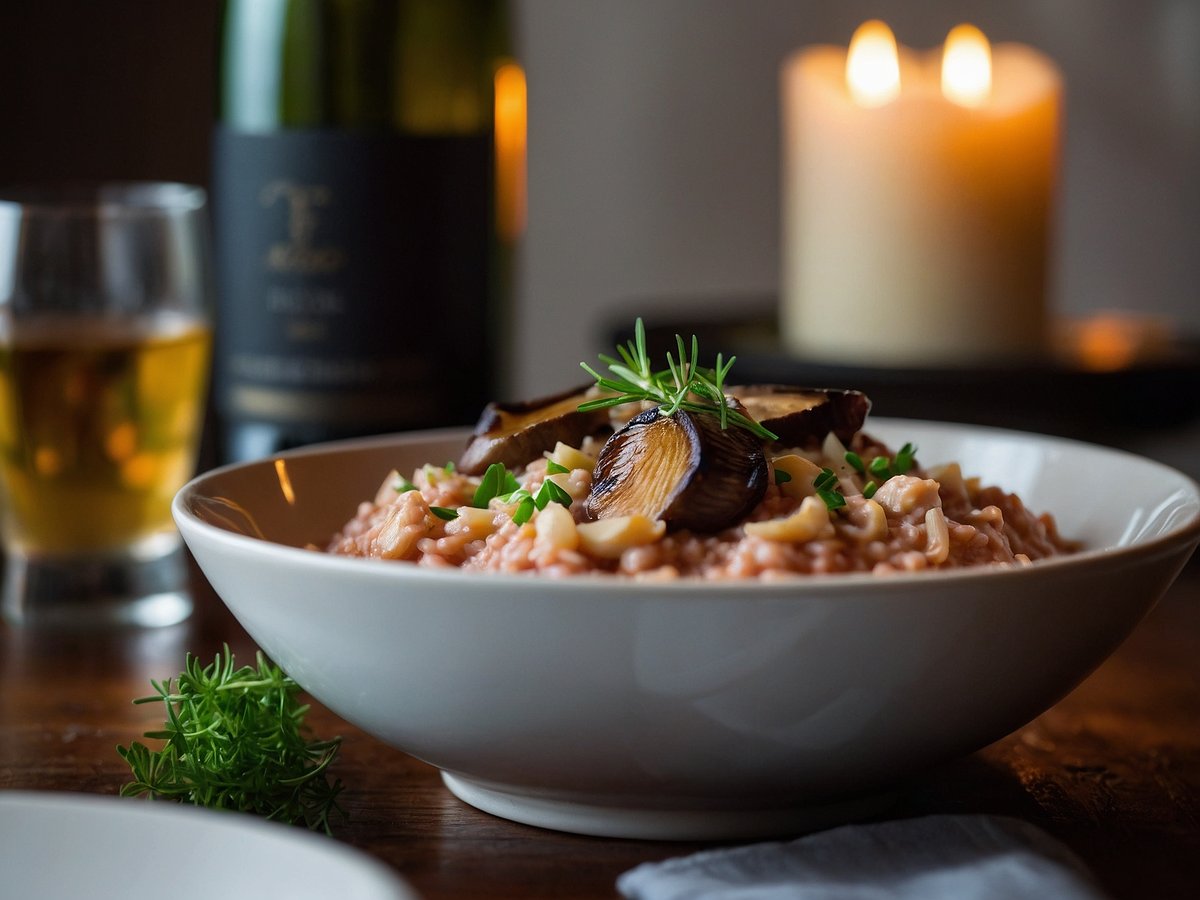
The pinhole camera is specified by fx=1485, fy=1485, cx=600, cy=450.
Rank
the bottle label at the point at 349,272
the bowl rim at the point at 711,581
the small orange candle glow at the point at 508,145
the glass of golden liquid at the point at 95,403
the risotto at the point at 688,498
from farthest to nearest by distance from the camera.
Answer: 1. the small orange candle glow at the point at 508,145
2. the bottle label at the point at 349,272
3. the glass of golden liquid at the point at 95,403
4. the risotto at the point at 688,498
5. the bowl rim at the point at 711,581

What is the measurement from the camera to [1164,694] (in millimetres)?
1182

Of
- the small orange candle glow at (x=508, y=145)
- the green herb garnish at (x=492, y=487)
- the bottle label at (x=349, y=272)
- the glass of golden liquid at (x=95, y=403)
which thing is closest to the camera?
the green herb garnish at (x=492, y=487)

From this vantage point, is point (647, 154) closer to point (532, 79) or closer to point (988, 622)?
point (532, 79)

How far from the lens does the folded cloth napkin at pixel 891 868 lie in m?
0.69

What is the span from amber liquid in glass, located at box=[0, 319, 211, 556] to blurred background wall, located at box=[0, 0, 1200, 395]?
3.12ft

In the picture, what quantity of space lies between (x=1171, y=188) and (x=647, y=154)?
0.89 m

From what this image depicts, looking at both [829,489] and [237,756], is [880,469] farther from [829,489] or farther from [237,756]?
[237,756]

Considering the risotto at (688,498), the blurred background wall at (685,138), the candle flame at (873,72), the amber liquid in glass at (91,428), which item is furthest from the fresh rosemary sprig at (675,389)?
the blurred background wall at (685,138)

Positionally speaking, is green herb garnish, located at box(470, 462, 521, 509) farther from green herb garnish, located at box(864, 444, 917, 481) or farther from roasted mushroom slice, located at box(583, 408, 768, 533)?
green herb garnish, located at box(864, 444, 917, 481)

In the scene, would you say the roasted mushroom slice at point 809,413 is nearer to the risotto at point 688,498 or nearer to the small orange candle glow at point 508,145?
the risotto at point 688,498

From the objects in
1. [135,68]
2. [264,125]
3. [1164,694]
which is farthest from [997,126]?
[135,68]

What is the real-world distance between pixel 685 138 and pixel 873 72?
0.88 m

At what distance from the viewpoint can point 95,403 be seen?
1.45 meters

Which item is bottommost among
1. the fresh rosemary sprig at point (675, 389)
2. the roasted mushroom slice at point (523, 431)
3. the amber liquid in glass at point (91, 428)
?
the amber liquid in glass at point (91, 428)
